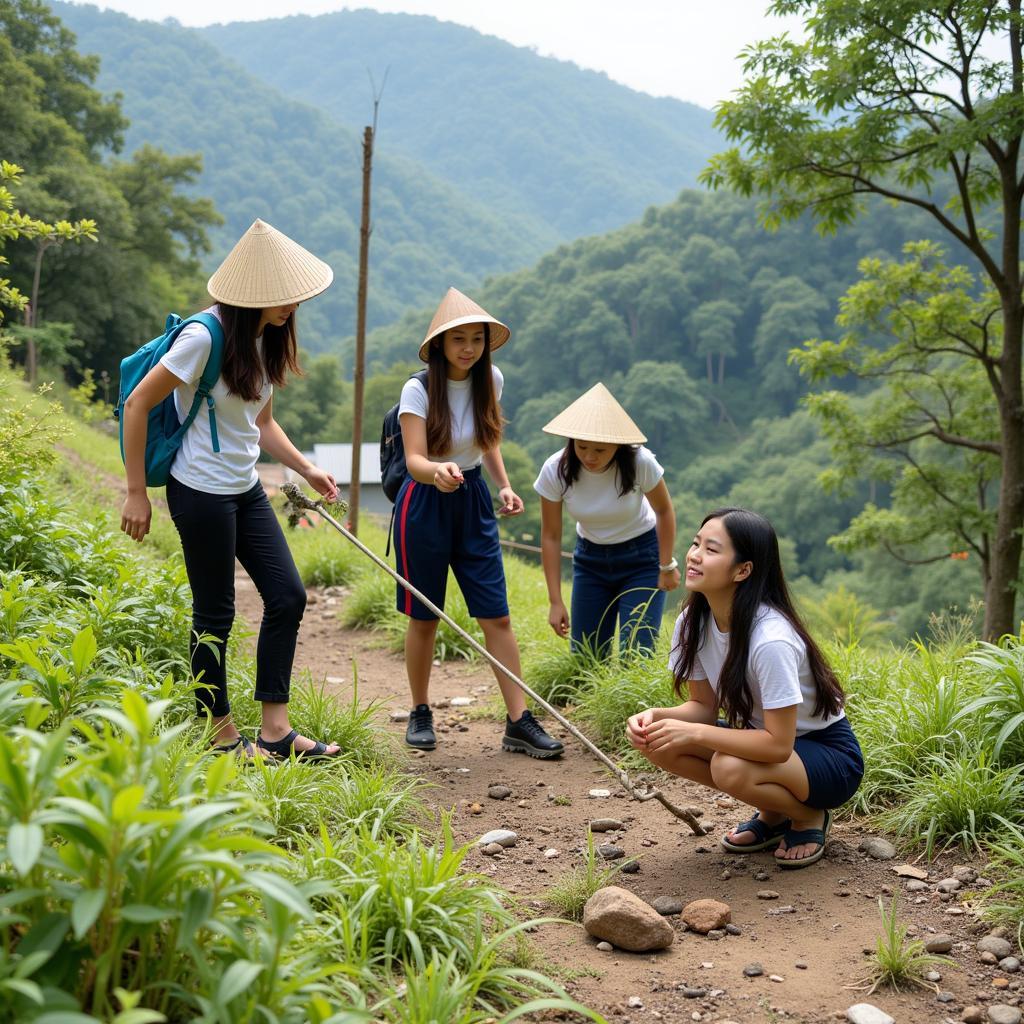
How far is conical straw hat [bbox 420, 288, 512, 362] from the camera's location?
13.1ft

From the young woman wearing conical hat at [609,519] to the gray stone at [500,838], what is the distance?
3.96 ft

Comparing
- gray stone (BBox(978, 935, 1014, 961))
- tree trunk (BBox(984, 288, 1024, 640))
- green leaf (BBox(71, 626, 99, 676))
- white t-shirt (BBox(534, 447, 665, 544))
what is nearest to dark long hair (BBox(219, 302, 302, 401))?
green leaf (BBox(71, 626, 99, 676))

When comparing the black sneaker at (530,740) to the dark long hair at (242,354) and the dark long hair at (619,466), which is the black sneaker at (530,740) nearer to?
the dark long hair at (619,466)

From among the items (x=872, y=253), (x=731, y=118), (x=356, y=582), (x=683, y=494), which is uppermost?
(x=872, y=253)

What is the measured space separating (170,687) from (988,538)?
11.7 m

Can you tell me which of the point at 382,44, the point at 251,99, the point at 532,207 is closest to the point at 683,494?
the point at 251,99

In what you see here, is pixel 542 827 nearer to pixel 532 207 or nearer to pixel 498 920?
pixel 498 920

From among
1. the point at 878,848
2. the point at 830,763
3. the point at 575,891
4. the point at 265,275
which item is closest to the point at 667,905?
the point at 575,891

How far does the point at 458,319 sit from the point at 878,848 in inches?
90.9

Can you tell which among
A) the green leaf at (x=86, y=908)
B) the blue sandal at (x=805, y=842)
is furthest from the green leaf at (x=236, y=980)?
the blue sandal at (x=805, y=842)

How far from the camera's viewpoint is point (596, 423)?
437 centimetres

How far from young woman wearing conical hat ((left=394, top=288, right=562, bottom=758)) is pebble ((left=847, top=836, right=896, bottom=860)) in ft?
4.49

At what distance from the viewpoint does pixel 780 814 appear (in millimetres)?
3340

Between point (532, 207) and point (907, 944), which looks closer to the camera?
point (907, 944)
